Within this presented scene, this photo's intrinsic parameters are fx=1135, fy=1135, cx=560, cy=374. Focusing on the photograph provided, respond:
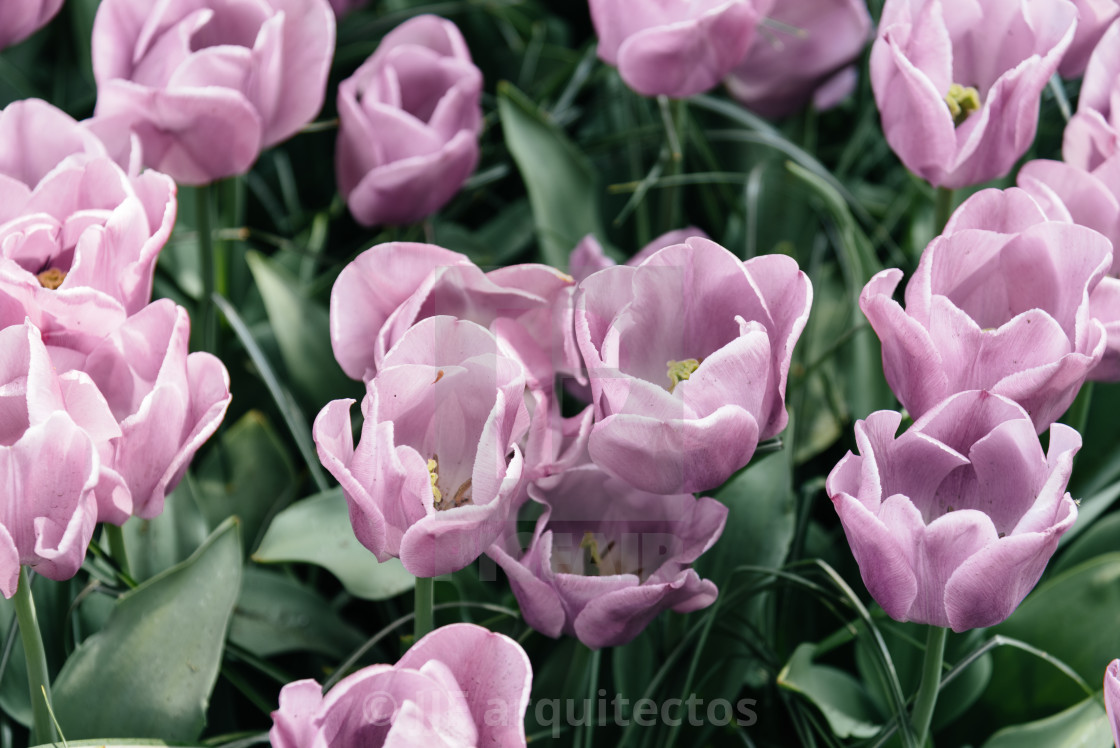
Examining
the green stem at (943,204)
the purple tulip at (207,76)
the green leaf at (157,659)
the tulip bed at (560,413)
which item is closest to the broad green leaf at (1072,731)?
the tulip bed at (560,413)

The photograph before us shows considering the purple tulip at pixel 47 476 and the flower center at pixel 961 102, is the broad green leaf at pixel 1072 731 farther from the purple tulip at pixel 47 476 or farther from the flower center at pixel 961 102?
the purple tulip at pixel 47 476

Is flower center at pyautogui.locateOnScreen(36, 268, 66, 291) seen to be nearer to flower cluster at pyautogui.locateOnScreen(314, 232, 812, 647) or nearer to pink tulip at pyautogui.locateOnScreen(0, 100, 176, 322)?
pink tulip at pyautogui.locateOnScreen(0, 100, 176, 322)

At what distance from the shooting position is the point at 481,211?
0.84 metres

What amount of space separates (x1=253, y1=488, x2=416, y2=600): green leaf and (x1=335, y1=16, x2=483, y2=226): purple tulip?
17 cm

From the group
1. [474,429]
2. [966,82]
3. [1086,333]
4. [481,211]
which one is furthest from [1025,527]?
[481,211]

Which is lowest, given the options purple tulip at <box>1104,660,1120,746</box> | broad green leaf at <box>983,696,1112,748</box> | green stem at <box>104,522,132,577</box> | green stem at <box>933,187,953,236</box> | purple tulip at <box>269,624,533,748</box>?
broad green leaf at <box>983,696,1112,748</box>

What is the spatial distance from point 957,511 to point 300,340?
363 millimetres

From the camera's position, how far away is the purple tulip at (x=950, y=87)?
18.6 inches

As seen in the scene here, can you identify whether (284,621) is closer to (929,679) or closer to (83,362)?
(83,362)

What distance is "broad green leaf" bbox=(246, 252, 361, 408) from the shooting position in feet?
1.93

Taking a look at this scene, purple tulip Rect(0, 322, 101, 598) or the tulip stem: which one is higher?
purple tulip Rect(0, 322, 101, 598)

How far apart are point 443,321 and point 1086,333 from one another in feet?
0.69

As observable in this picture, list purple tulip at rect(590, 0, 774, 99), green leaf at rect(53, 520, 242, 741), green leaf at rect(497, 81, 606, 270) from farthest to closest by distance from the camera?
green leaf at rect(497, 81, 606, 270), purple tulip at rect(590, 0, 774, 99), green leaf at rect(53, 520, 242, 741)

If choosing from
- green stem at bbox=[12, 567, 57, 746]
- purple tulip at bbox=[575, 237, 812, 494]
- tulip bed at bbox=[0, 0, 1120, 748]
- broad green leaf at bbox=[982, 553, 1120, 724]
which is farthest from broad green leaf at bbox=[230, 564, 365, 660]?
broad green leaf at bbox=[982, 553, 1120, 724]
